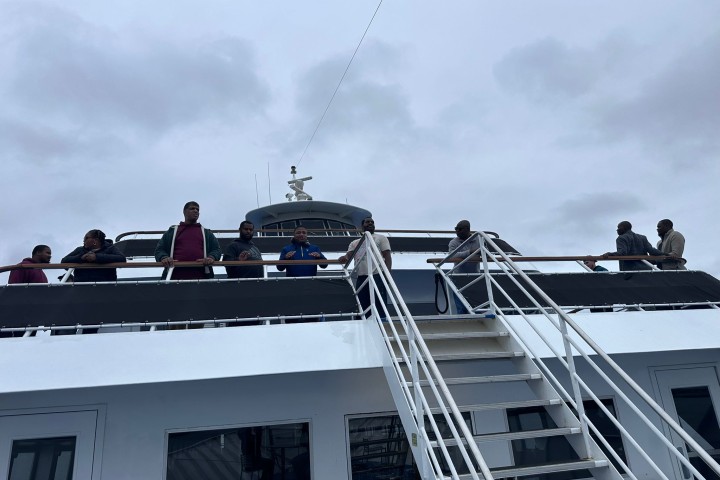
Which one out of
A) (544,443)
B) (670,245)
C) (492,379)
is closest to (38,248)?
(492,379)

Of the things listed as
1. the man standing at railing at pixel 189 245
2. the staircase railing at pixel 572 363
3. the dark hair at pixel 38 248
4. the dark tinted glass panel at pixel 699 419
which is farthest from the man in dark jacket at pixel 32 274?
the dark tinted glass panel at pixel 699 419

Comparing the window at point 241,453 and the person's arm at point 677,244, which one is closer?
the window at point 241,453

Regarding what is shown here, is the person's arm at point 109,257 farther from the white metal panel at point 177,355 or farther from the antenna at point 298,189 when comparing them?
the antenna at point 298,189

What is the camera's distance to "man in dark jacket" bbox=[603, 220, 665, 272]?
240 inches

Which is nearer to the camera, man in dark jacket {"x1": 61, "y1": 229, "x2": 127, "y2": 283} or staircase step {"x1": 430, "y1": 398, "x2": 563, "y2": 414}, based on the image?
staircase step {"x1": 430, "y1": 398, "x2": 563, "y2": 414}

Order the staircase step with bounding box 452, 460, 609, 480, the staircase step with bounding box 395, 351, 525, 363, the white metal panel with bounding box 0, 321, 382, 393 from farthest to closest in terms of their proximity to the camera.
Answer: the staircase step with bounding box 395, 351, 525, 363
the white metal panel with bounding box 0, 321, 382, 393
the staircase step with bounding box 452, 460, 609, 480

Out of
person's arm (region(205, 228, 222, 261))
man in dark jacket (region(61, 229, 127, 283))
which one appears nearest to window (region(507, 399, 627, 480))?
person's arm (region(205, 228, 222, 261))

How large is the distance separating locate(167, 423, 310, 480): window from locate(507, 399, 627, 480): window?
2153 mm

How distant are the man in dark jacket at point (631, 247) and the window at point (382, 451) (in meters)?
3.23

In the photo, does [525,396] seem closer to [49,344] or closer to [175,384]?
[175,384]

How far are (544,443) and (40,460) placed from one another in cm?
466

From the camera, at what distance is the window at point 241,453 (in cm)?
436

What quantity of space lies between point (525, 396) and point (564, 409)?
156 centimetres

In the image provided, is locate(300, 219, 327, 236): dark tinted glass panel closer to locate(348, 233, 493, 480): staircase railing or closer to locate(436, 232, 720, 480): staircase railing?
locate(436, 232, 720, 480): staircase railing
